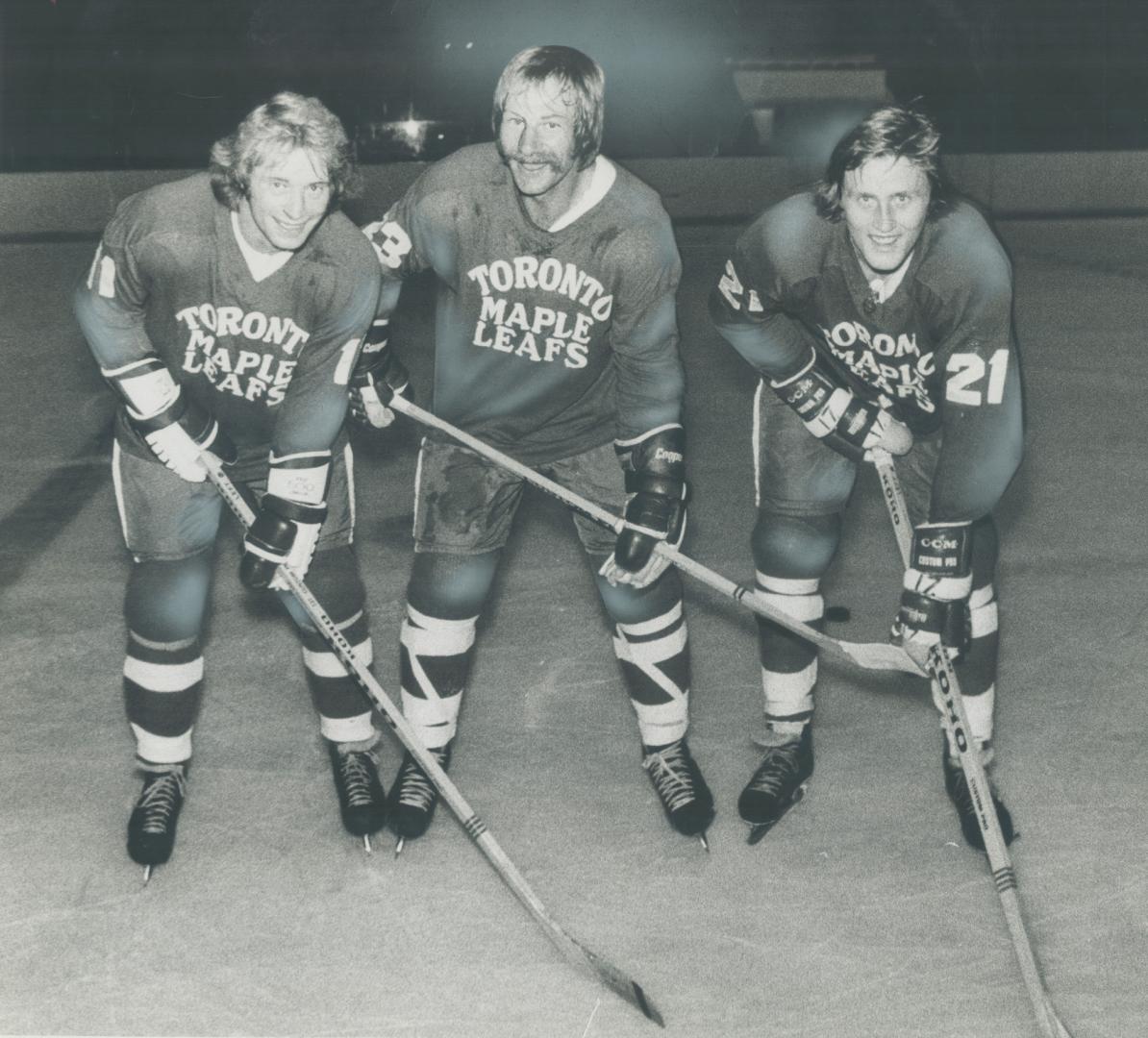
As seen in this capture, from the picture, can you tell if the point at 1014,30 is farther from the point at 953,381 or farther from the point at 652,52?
the point at 953,381

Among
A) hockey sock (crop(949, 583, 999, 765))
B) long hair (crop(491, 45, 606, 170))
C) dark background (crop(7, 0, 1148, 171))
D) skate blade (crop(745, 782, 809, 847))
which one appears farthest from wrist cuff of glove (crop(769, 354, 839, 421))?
dark background (crop(7, 0, 1148, 171))

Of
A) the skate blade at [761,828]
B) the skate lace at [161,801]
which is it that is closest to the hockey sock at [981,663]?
the skate blade at [761,828]

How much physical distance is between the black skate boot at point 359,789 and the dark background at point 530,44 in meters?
11.9

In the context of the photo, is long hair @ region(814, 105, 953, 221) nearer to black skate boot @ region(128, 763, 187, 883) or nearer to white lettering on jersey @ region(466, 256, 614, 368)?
white lettering on jersey @ region(466, 256, 614, 368)

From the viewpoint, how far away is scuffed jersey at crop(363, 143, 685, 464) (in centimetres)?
349

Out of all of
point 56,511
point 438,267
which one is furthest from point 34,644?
point 438,267

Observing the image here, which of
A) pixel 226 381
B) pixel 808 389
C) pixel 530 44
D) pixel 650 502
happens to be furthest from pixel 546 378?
pixel 530 44

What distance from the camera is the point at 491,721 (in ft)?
14.9

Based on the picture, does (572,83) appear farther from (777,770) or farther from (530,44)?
(530,44)

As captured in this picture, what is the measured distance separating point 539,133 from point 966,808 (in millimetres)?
1892

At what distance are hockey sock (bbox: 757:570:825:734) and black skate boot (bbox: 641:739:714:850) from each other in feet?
0.88

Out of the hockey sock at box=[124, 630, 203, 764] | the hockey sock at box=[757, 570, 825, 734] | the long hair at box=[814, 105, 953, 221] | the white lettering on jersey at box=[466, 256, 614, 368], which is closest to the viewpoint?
the long hair at box=[814, 105, 953, 221]

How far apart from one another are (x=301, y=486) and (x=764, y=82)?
13.8 m

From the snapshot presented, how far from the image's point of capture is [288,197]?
3248 millimetres
